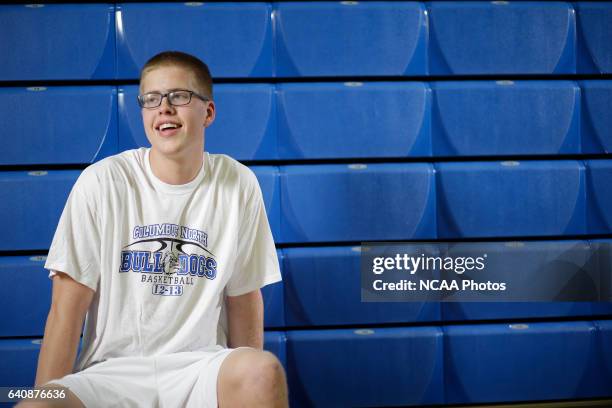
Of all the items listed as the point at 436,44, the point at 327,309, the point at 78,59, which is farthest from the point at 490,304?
the point at 78,59

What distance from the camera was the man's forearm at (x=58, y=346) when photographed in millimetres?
1921

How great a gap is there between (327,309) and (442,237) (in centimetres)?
55

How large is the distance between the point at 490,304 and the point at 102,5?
196 cm

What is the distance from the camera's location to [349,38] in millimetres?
3041

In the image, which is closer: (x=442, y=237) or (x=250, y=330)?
(x=250, y=330)

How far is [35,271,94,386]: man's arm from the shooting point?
1.92m

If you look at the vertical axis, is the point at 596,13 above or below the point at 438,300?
above

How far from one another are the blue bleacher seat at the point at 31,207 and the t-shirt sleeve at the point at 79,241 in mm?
950

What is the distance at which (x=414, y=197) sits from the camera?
3.04m

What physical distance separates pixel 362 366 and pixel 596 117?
1.42 metres

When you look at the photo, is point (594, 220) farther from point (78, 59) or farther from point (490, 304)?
point (78, 59)

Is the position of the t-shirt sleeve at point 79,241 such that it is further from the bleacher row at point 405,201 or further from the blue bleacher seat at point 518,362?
the blue bleacher seat at point 518,362

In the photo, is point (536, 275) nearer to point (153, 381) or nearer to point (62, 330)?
point (153, 381)

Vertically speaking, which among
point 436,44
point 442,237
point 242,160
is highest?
point 436,44
